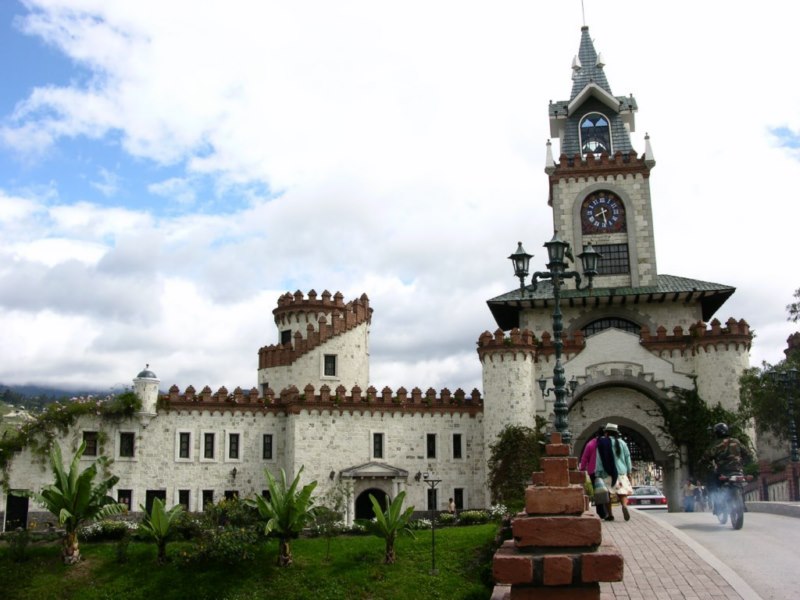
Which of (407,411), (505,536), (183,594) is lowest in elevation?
(183,594)

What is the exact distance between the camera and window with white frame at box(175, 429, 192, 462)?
38.1m

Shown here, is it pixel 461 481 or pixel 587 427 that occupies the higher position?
pixel 587 427

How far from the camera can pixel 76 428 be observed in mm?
37000

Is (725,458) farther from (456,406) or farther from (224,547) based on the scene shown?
(456,406)

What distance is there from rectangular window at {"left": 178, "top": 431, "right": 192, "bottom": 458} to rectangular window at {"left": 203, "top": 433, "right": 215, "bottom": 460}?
0.69 metres

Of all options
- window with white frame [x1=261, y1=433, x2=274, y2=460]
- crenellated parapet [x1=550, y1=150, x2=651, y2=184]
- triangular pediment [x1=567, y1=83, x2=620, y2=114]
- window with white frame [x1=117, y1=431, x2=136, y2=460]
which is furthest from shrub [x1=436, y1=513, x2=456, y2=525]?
triangular pediment [x1=567, y1=83, x2=620, y2=114]

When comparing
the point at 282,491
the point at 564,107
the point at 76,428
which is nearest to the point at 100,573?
the point at 282,491

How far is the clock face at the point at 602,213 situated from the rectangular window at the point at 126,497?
2626 centimetres

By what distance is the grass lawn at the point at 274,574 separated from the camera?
26781 mm

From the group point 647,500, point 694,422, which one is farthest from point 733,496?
point 694,422

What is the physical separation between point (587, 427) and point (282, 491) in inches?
587

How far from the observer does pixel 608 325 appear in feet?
134

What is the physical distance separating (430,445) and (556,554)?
105 feet

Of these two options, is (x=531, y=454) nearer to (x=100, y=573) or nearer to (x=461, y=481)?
(x=461, y=481)
